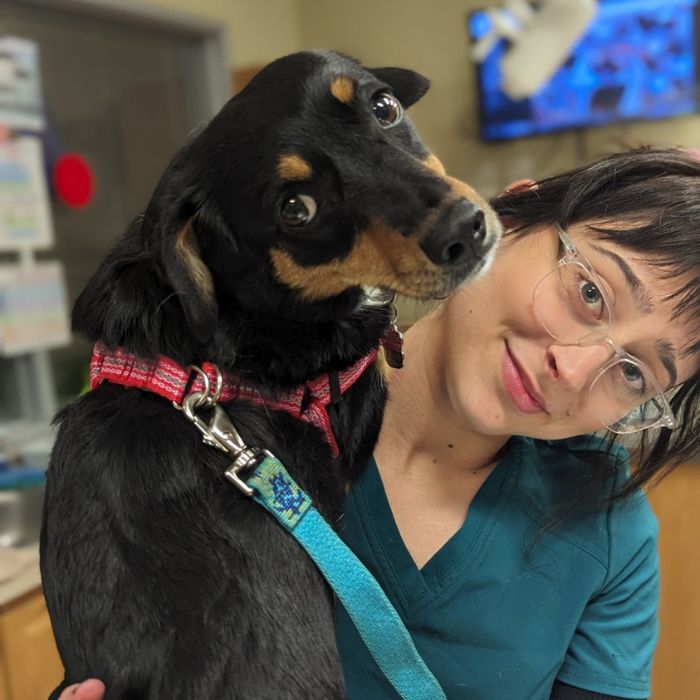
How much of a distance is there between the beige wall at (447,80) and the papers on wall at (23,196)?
1656 mm

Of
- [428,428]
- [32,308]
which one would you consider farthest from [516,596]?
[32,308]

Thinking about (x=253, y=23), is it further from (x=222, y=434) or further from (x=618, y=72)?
(x=222, y=434)

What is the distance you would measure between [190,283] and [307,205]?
6.1 inches

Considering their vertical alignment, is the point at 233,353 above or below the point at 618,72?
below

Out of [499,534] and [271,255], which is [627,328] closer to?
[499,534]

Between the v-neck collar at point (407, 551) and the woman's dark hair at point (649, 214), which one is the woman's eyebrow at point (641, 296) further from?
the v-neck collar at point (407, 551)

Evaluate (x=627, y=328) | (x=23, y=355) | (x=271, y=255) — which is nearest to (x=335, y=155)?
(x=271, y=255)

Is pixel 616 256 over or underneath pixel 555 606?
over

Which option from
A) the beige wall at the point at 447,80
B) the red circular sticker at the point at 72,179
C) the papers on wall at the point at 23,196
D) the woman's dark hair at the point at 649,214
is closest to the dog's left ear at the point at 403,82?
the woman's dark hair at the point at 649,214

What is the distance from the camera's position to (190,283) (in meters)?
0.75

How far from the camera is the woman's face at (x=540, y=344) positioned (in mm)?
902

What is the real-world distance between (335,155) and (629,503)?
0.71 m

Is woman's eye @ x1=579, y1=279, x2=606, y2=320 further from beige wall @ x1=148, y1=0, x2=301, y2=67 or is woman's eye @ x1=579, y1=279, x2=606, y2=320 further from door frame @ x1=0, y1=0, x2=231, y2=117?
beige wall @ x1=148, y1=0, x2=301, y2=67

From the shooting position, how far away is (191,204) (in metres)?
0.80
